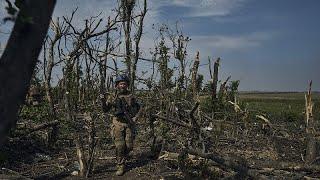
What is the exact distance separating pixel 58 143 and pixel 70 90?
4366 millimetres

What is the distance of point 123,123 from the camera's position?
831 centimetres

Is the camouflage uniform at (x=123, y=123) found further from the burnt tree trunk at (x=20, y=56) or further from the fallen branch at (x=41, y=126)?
the burnt tree trunk at (x=20, y=56)

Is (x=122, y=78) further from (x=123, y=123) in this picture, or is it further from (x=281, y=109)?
(x=281, y=109)

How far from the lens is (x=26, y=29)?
239 cm

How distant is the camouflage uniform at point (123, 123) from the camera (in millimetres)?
8188

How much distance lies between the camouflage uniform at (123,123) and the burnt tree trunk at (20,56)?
571cm

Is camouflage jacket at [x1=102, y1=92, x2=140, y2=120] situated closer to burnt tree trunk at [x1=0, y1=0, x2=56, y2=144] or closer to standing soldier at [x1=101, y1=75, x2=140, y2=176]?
standing soldier at [x1=101, y1=75, x2=140, y2=176]

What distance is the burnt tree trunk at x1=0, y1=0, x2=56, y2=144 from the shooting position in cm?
230

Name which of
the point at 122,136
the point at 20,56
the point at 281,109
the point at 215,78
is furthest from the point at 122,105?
the point at 281,109

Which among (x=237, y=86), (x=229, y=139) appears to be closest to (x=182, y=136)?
(x=229, y=139)

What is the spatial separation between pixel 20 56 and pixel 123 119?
6009 millimetres

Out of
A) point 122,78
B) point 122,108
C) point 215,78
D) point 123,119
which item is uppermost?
point 215,78

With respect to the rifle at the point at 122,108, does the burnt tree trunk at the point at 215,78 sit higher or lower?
higher

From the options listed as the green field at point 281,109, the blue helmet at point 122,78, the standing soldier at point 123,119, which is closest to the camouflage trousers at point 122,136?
the standing soldier at point 123,119
